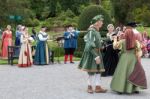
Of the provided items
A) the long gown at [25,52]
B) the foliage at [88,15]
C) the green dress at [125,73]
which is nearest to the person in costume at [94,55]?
the green dress at [125,73]

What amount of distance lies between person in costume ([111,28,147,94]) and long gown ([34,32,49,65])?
8.55 metres

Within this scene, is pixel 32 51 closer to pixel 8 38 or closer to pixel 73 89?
pixel 8 38

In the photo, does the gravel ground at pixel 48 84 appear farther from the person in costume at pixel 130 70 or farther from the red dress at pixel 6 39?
the red dress at pixel 6 39

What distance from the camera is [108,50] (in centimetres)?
1521

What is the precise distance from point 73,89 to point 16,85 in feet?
5.73

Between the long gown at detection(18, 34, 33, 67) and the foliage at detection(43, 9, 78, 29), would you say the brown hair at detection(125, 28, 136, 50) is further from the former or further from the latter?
the foliage at detection(43, 9, 78, 29)

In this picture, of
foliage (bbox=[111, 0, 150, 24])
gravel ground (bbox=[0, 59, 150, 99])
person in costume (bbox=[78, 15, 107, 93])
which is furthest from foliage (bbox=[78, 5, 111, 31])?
foliage (bbox=[111, 0, 150, 24])

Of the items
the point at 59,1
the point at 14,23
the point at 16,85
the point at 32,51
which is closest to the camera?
the point at 16,85

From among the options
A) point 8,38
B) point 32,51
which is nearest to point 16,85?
point 32,51

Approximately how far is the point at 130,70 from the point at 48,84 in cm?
281

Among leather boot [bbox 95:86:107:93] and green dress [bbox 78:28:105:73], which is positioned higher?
green dress [bbox 78:28:105:73]

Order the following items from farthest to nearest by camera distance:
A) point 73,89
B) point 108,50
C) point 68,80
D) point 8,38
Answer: point 8,38 < point 108,50 < point 68,80 < point 73,89

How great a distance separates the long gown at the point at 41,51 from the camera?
19.6m

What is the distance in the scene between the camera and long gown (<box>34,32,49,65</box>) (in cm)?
1956
